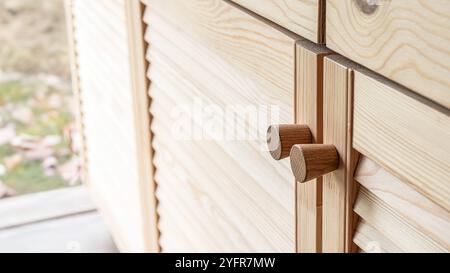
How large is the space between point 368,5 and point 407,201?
0.14 metres

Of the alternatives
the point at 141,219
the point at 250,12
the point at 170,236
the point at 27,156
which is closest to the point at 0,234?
the point at 27,156

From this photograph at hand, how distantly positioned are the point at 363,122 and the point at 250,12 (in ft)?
0.69

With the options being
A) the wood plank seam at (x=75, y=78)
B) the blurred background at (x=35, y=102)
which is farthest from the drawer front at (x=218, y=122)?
the blurred background at (x=35, y=102)

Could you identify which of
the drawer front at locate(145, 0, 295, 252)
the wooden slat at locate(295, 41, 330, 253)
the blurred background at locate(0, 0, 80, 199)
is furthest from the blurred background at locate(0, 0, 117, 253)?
the wooden slat at locate(295, 41, 330, 253)

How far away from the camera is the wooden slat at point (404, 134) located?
0.46 meters

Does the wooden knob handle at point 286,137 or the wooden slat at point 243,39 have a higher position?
the wooden slat at point 243,39

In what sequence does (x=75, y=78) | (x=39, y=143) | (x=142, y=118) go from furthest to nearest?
1. (x=39, y=143)
2. (x=75, y=78)
3. (x=142, y=118)

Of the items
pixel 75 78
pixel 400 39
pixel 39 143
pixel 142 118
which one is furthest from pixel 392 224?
pixel 39 143

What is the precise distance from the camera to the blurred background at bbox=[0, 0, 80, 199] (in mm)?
2242

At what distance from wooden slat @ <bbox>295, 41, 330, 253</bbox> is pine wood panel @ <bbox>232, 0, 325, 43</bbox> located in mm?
13

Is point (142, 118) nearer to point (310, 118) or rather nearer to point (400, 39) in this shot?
point (310, 118)

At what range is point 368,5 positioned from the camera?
51 cm

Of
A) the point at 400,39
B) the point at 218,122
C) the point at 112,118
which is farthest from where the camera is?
the point at 112,118

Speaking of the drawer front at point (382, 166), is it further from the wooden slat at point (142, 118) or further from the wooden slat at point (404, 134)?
the wooden slat at point (142, 118)
